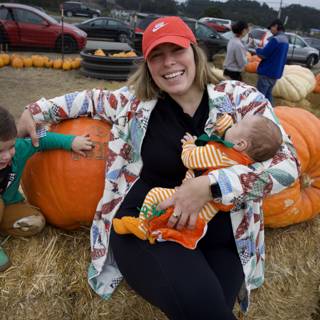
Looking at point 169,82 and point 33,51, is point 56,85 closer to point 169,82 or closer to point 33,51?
point 33,51

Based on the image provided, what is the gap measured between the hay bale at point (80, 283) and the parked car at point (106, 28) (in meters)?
17.6

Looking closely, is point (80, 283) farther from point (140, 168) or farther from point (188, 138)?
point (188, 138)

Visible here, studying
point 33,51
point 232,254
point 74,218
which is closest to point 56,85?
point 33,51

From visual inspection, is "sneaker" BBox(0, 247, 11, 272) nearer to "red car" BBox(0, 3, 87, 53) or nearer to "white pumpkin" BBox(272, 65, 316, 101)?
"white pumpkin" BBox(272, 65, 316, 101)

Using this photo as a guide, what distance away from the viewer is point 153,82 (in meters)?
2.24

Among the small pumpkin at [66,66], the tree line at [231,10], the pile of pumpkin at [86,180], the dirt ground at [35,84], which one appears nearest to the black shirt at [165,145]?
the pile of pumpkin at [86,180]

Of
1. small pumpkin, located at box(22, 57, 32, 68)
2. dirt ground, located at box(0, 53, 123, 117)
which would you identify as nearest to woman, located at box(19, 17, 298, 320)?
dirt ground, located at box(0, 53, 123, 117)

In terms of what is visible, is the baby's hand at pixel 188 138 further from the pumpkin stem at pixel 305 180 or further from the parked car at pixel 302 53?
the parked car at pixel 302 53

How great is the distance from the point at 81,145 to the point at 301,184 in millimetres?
1620

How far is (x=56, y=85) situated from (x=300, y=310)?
7747mm

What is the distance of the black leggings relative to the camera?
5.41 feet

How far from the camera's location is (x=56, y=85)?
355 inches

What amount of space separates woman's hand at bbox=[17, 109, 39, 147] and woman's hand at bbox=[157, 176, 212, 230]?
0.95m

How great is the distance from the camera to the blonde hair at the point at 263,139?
1.88m
